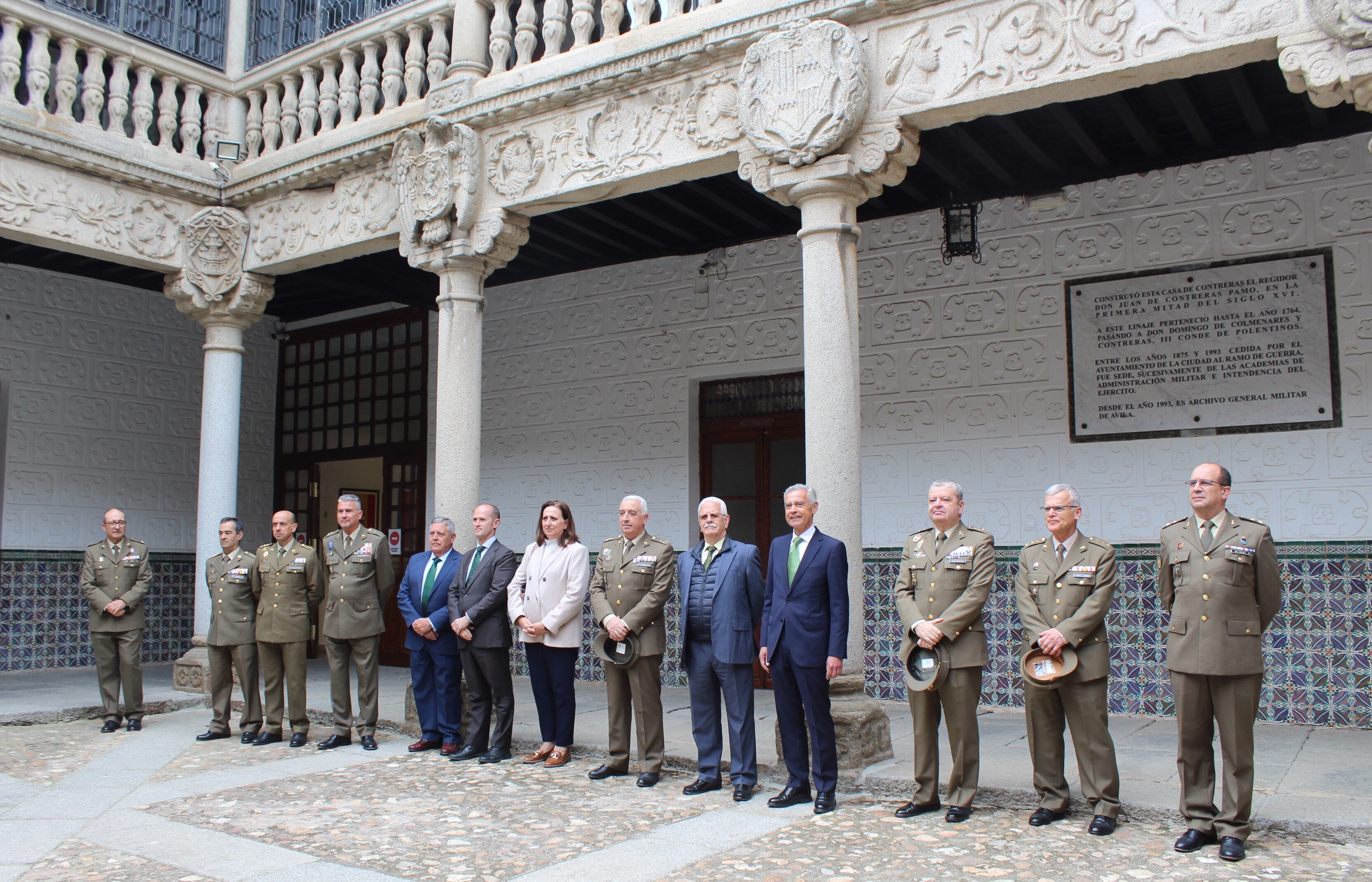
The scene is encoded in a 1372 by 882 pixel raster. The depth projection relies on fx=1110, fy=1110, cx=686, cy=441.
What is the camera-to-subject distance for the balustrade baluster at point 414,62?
7.86 metres

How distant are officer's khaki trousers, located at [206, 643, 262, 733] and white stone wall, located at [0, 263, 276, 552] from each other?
4002 mm

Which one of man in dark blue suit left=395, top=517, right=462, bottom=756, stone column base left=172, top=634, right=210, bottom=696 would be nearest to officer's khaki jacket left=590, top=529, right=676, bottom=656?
man in dark blue suit left=395, top=517, right=462, bottom=756

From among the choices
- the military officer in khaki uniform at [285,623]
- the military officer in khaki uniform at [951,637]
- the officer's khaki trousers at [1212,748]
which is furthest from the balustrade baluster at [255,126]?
the officer's khaki trousers at [1212,748]

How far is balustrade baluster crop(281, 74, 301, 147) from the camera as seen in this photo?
8.70 m

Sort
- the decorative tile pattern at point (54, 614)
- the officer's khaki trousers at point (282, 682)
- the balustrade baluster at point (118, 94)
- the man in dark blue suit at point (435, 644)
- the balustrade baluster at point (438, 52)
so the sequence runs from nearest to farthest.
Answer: the man in dark blue suit at point (435, 644) → the officer's khaki trousers at point (282, 682) → the balustrade baluster at point (438, 52) → the balustrade baluster at point (118, 94) → the decorative tile pattern at point (54, 614)

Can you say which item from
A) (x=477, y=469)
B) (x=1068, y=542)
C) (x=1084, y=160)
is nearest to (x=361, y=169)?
(x=477, y=469)

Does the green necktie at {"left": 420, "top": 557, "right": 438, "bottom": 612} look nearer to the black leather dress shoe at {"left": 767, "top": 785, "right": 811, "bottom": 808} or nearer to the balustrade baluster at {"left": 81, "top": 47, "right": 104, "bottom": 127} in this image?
the black leather dress shoe at {"left": 767, "top": 785, "right": 811, "bottom": 808}

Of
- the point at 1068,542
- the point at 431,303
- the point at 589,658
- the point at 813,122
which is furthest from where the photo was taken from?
the point at 431,303

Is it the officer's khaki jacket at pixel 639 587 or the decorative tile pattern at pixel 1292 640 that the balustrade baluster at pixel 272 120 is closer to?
the officer's khaki jacket at pixel 639 587

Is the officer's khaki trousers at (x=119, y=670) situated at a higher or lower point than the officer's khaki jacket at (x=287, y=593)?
lower

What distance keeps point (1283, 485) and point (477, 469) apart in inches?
203

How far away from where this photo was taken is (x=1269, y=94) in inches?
257

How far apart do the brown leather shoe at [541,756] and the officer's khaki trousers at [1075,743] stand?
8.88ft

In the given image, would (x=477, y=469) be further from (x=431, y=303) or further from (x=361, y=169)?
(x=431, y=303)
